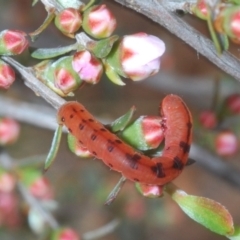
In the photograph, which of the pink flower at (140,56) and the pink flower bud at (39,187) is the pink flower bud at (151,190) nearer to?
the pink flower at (140,56)

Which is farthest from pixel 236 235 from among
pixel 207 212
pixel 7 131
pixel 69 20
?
pixel 7 131

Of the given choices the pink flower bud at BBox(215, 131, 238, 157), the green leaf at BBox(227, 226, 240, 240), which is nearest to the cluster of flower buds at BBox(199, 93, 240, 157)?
the pink flower bud at BBox(215, 131, 238, 157)

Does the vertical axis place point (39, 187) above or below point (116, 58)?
below

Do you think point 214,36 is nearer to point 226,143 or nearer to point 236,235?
point 236,235

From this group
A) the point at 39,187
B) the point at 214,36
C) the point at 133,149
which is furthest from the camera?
the point at 39,187

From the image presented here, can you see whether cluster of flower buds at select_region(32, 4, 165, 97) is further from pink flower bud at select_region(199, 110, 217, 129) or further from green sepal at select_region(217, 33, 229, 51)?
pink flower bud at select_region(199, 110, 217, 129)

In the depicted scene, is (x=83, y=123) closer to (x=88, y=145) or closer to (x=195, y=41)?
(x=88, y=145)
